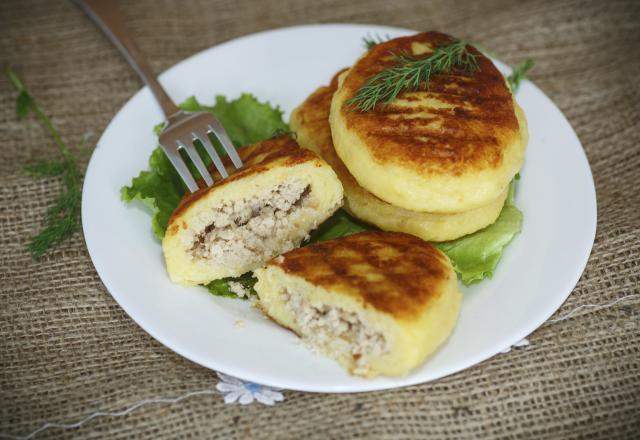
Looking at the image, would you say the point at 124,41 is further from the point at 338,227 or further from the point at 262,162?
the point at 338,227

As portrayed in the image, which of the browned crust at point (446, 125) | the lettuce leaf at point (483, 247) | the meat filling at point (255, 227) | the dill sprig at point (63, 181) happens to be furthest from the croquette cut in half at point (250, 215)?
the dill sprig at point (63, 181)

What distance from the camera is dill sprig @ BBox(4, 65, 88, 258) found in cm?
451

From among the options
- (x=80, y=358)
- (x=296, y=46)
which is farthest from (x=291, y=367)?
(x=296, y=46)

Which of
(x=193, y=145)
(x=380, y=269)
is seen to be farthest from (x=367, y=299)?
(x=193, y=145)

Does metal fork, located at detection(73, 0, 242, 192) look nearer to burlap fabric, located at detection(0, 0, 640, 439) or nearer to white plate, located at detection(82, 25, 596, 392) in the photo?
white plate, located at detection(82, 25, 596, 392)

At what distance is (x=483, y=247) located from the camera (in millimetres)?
4066

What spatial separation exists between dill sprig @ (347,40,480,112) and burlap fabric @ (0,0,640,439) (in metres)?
1.39

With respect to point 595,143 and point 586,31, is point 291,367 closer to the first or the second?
point 595,143

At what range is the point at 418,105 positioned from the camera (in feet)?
13.3

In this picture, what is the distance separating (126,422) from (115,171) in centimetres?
171

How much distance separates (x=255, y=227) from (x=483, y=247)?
139 centimetres

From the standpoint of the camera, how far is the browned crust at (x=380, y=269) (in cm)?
334

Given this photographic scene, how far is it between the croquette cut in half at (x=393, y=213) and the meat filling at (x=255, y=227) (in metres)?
0.35

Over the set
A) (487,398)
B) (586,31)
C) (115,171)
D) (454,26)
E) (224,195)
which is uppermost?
(115,171)
